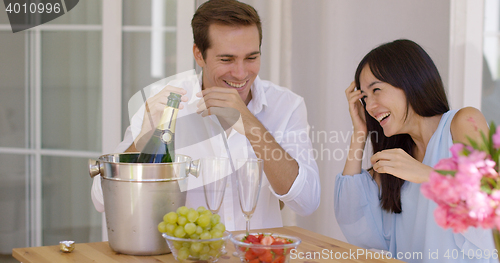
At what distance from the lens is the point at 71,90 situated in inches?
94.3

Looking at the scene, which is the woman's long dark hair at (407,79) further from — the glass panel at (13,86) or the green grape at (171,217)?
the glass panel at (13,86)

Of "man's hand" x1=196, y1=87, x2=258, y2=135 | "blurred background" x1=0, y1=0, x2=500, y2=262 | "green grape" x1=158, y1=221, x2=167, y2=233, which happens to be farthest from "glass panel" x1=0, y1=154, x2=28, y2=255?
"green grape" x1=158, y1=221, x2=167, y2=233

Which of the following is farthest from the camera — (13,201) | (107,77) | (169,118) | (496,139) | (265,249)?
(13,201)

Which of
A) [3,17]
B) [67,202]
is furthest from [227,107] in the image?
[3,17]

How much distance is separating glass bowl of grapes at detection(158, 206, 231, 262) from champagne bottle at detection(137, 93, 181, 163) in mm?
278

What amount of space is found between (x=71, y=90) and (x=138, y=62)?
0.40 metres

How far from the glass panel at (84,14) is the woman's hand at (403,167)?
1.74m

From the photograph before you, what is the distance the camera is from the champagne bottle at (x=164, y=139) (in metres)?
1.04

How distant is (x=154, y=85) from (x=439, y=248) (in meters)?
1.59

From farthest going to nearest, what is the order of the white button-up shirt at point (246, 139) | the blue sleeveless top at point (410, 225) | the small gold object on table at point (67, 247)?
the white button-up shirt at point (246, 139) → the blue sleeveless top at point (410, 225) → the small gold object on table at point (67, 247)

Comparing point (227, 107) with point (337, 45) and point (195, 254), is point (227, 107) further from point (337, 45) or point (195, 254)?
point (337, 45)

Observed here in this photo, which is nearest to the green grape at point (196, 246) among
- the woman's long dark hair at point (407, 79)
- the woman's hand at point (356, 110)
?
the woman's long dark hair at point (407, 79)

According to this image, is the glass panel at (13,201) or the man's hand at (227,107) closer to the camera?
the man's hand at (227,107)

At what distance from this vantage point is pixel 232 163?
0.88m
